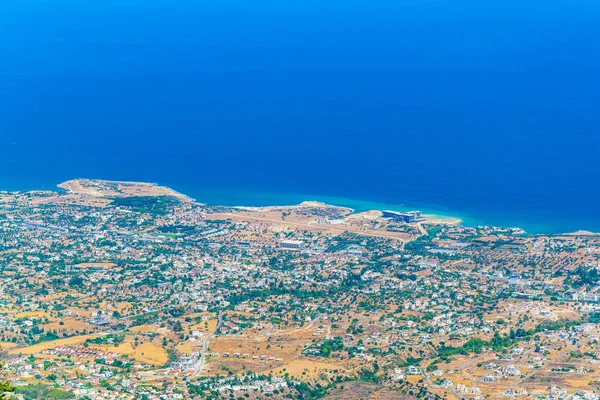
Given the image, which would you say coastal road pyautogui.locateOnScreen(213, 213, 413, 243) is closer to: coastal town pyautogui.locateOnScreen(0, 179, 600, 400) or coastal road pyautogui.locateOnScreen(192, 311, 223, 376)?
coastal town pyautogui.locateOnScreen(0, 179, 600, 400)

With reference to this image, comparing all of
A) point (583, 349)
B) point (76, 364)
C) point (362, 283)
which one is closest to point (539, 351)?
Answer: point (583, 349)

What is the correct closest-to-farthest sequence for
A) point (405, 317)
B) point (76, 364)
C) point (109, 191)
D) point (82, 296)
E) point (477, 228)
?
point (76, 364) < point (405, 317) < point (82, 296) < point (477, 228) < point (109, 191)

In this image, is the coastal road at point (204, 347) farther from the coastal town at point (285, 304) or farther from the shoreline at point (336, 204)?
the shoreline at point (336, 204)

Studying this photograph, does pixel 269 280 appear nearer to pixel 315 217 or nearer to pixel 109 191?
pixel 315 217

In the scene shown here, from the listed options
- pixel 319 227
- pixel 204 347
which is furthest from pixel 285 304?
pixel 319 227

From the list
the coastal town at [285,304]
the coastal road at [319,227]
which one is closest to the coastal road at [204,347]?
the coastal town at [285,304]

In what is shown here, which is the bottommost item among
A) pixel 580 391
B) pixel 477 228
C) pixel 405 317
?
pixel 580 391

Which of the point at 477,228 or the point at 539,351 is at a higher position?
the point at 477,228

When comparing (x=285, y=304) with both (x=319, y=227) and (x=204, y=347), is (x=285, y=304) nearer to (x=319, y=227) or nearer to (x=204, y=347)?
(x=204, y=347)
